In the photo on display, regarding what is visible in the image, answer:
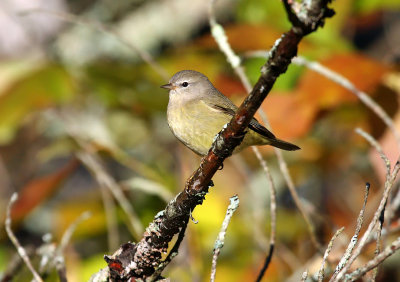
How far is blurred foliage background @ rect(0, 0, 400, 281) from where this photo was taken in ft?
10.1

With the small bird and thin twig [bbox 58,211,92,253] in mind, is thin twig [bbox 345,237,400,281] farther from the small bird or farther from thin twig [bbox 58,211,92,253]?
the small bird

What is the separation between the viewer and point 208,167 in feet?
5.32

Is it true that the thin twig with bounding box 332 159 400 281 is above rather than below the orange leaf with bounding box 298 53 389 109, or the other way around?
below

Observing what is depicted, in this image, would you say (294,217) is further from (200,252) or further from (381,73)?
(381,73)

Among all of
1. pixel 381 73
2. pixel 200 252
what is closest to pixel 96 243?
pixel 200 252

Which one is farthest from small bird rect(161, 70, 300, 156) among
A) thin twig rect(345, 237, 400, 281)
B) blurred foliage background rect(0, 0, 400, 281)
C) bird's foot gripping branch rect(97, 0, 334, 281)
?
thin twig rect(345, 237, 400, 281)

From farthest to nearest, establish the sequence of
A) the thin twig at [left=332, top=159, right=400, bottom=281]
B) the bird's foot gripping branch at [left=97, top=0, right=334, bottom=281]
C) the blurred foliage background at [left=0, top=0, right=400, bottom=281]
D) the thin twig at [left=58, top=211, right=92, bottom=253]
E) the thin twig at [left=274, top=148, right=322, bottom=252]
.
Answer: the blurred foliage background at [left=0, top=0, right=400, bottom=281]
the thin twig at [left=274, top=148, right=322, bottom=252]
the thin twig at [left=58, top=211, right=92, bottom=253]
the thin twig at [left=332, top=159, right=400, bottom=281]
the bird's foot gripping branch at [left=97, top=0, right=334, bottom=281]

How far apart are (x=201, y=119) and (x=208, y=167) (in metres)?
1.32

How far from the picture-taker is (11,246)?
14.3 ft

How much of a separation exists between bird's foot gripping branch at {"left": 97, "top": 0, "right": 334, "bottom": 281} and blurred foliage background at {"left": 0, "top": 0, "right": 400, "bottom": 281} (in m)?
0.89

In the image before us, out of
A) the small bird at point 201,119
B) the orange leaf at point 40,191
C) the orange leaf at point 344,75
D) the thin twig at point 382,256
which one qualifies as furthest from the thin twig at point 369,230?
the orange leaf at point 40,191

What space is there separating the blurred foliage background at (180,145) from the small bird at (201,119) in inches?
9.7

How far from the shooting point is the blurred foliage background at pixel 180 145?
3084 millimetres

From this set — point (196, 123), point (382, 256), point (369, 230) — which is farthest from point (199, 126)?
point (382, 256)
